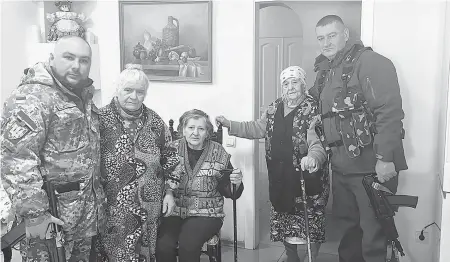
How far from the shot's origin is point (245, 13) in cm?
276

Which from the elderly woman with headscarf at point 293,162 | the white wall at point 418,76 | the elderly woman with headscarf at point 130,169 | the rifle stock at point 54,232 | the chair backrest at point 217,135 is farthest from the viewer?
the chair backrest at point 217,135

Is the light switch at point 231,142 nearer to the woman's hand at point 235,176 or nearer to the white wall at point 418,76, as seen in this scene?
the woman's hand at point 235,176

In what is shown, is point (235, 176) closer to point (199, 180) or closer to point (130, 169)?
point (199, 180)

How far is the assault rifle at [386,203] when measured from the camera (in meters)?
2.41

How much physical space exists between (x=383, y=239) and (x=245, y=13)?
1.39 metres

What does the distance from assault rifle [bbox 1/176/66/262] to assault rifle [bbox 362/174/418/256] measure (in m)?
1.43

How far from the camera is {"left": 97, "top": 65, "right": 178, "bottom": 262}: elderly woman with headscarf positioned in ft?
7.47

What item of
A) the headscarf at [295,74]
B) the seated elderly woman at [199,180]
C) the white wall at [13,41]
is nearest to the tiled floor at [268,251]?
the seated elderly woman at [199,180]

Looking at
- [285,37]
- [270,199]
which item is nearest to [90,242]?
[270,199]

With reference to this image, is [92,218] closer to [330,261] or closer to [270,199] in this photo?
[270,199]

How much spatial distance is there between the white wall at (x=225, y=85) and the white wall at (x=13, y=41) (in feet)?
1.30

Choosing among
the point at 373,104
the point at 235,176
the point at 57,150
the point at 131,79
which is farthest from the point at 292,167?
the point at 57,150

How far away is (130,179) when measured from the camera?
7.57 ft

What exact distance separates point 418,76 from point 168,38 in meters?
1.36
